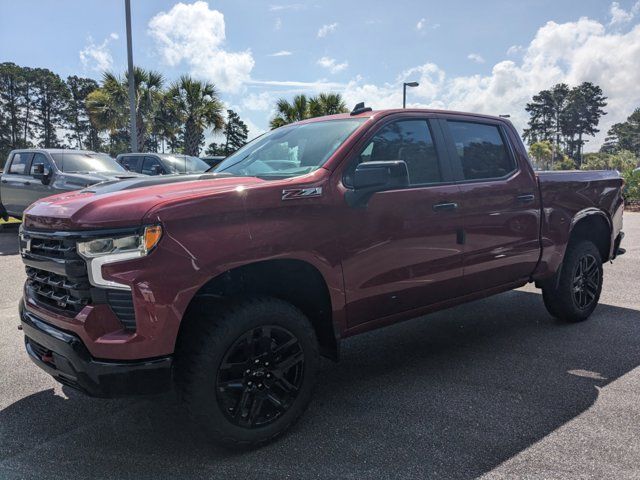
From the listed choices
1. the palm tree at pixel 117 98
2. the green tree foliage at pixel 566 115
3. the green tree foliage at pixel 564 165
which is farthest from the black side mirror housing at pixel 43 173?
the green tree foliage at pixel 566 115

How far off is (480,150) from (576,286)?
6.05 feet

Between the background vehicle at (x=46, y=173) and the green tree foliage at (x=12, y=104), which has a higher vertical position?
the green tree foliage at (x=12, y=104)

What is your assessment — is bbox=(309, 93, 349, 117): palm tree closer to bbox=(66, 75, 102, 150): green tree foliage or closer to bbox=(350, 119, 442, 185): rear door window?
bbox=(350, 119, 442, 185): rear door window

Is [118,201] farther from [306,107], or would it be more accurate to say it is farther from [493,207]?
[306,107]

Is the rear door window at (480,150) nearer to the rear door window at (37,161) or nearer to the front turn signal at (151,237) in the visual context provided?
the front turn signal at (151,237)

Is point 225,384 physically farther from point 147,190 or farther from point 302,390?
point 147,190

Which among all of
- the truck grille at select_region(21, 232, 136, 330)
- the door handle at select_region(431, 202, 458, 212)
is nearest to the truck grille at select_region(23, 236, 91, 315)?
the truck grille at select_region(21, 232, 136, 330)

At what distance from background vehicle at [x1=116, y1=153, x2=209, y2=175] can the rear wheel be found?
1052cm

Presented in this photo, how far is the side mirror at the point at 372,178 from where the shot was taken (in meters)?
3.06

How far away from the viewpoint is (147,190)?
111 inches

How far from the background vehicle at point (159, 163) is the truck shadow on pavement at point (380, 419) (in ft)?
31.9

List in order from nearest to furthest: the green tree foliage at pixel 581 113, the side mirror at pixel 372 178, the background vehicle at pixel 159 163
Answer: the side mirror at pixel 372 178 → the background vehicle at pixel 159 163 → the green tree foliage at pixel 581 113

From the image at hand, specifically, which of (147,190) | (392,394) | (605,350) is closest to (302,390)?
(392,394)

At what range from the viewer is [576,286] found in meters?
5.03
